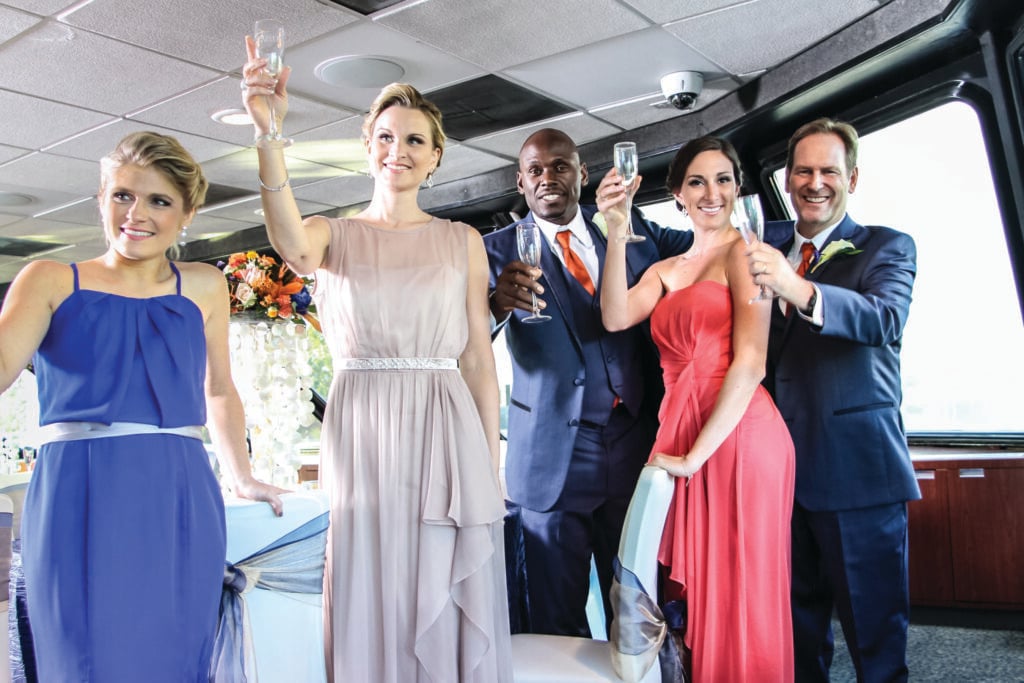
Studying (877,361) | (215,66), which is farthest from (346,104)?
(877,361)

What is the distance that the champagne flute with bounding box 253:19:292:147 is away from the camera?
5.51 ft

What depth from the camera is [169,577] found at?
1.60m

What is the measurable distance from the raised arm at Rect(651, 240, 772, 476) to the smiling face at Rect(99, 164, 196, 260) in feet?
4.12

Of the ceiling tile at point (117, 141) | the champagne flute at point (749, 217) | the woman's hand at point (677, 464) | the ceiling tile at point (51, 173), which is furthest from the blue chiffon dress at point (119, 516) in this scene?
the ceiling tile at point (51, 173)

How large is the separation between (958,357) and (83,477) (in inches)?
164

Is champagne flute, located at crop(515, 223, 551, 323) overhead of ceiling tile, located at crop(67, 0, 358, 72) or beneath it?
beneath

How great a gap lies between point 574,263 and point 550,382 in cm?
39

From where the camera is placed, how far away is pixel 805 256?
256 centimetres

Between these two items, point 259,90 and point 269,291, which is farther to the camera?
point 269,291

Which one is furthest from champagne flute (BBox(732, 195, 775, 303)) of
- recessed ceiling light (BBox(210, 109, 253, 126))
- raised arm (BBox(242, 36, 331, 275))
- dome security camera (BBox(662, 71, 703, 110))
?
recessed ceiling light (BBox(210, 109, 253, 126))

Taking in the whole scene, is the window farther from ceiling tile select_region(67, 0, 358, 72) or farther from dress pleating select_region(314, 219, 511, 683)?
dress pleating select_region(314, 219, 511, 683)

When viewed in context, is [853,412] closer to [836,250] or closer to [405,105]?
[836,250]

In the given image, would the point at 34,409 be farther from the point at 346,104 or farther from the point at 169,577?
the point at 169,577

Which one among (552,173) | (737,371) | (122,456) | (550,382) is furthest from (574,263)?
(122,456)
